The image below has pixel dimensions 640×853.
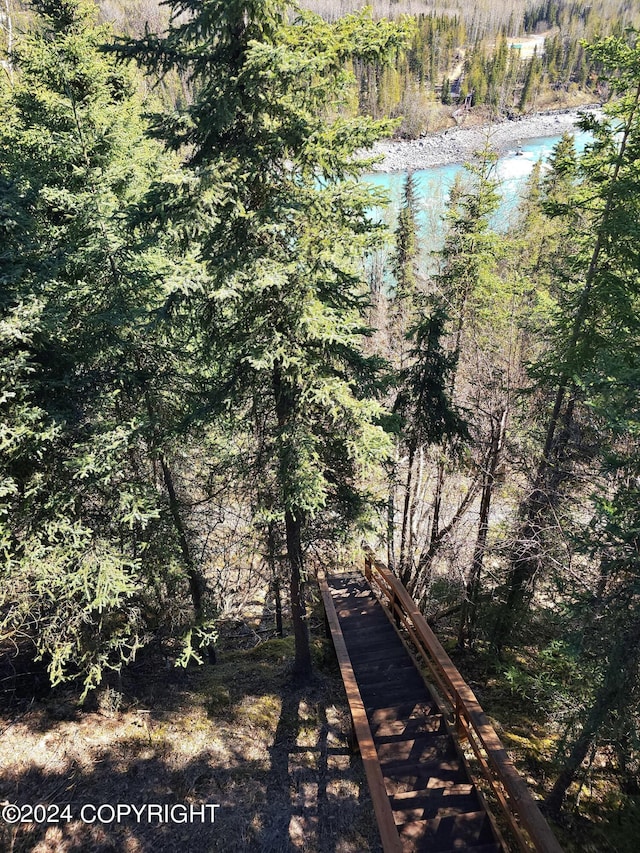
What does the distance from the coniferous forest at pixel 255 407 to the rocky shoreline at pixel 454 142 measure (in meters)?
75.0

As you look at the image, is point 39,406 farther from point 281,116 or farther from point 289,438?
point 281,116

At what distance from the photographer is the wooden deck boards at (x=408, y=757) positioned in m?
5.96

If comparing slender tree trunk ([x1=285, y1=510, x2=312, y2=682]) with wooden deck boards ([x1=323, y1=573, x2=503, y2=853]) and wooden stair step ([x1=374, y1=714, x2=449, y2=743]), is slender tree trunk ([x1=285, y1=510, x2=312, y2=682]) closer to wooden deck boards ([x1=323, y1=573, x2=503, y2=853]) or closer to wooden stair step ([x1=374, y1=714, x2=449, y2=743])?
wooden deck boards ([x1=323, y1=573, x2=503, y2=853])

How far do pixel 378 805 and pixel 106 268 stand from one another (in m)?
9.42

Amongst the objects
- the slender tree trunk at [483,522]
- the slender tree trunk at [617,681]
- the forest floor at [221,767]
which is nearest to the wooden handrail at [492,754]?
the slender tree trunk at [617,681]

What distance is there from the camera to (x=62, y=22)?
11.2 m

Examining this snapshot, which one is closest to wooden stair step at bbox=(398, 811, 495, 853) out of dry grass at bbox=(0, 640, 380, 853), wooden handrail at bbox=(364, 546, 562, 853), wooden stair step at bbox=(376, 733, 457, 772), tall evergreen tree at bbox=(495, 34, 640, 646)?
wooden handrail at bbox=(364, 546, 562, 853)

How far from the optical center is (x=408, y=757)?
7156 mm

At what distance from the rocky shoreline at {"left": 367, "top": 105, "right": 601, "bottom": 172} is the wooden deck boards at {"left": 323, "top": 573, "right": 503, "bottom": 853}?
3140 inches

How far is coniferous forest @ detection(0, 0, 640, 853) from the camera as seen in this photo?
20.3 ft

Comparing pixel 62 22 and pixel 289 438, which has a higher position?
pixel 62 22

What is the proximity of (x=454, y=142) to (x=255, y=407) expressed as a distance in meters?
99.9

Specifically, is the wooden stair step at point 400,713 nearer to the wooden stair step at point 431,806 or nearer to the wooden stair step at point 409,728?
the wooden stair step at point 409,728

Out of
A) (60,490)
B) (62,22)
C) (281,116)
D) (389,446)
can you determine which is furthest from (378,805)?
(62,22)
